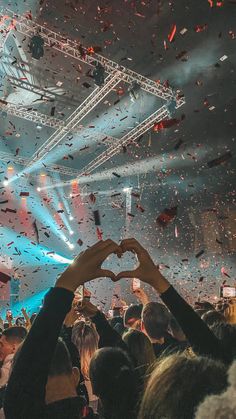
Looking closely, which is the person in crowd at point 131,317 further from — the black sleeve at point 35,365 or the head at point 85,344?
the black sleeve at point 35,365

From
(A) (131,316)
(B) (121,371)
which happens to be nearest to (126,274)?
(B) (121,371)

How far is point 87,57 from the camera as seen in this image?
10914mm

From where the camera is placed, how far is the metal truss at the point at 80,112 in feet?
40.1

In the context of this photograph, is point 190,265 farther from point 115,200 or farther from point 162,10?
point 162,10

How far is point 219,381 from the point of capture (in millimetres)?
759

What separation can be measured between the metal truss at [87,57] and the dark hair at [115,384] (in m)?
9.51

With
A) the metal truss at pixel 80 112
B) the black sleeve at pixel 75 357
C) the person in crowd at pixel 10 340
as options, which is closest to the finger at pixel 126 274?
the black sleeve at pixel 75 357

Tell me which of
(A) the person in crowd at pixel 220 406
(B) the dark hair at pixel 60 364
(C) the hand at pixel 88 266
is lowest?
(B) the dark hair at pixel 60 364

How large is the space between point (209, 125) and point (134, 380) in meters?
14.2

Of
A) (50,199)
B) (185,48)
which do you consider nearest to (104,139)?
(185,48)

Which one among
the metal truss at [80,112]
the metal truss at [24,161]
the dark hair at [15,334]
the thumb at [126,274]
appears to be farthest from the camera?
the metal truss at [24,161]

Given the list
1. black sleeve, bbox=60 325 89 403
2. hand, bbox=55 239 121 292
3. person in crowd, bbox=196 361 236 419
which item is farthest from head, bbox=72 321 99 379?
person in crowd, bbox=196 361 236 419

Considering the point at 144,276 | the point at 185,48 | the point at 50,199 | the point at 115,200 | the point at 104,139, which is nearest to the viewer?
the point at 144,276

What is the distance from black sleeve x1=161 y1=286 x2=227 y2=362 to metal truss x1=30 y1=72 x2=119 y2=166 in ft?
36.0
